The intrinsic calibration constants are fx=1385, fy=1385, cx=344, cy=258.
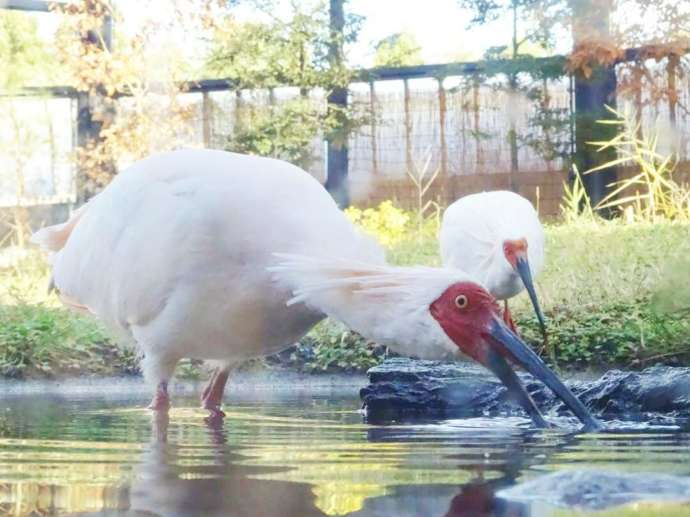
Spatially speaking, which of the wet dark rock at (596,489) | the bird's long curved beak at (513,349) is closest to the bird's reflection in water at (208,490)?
the wet dark rock at (596,489)

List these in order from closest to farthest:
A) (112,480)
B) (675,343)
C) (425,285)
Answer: (112,480)
(425,285)
(675,343)

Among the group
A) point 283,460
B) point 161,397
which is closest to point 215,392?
point 161,397

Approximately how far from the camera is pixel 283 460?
2.88m

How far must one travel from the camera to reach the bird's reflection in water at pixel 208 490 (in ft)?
7.12

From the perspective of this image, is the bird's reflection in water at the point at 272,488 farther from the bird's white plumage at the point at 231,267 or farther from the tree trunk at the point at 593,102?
the tree trunk at the point at 593,102

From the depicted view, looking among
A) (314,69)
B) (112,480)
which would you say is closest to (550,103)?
(314,69)

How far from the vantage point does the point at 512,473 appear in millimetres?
2631

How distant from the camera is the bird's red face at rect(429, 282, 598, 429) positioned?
3178 mm

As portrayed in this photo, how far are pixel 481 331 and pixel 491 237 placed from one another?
2633mm

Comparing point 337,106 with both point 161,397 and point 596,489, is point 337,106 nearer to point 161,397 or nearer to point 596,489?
point 161,397

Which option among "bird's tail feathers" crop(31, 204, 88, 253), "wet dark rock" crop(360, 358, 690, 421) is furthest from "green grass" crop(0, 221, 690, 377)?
"bird's tail feathers" crop(31, 204, 88, 253)

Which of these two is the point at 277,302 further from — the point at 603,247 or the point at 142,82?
the point at 142,82

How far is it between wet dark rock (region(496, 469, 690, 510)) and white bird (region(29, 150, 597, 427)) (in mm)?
853

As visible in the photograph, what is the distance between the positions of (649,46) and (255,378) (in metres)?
4.66
